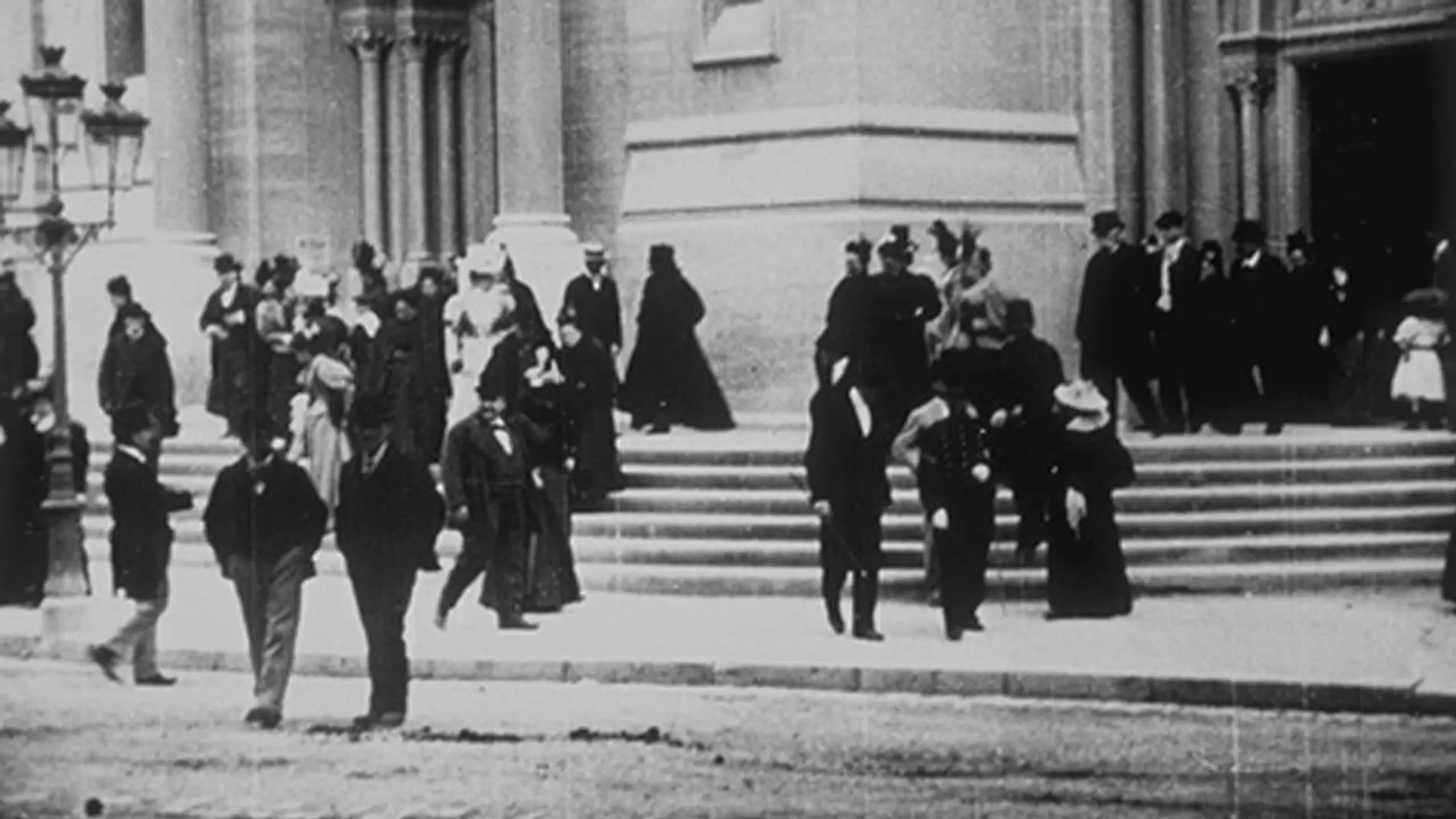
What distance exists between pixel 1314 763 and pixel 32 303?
17470mm

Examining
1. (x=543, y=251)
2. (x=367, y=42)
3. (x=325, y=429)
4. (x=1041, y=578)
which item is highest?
(x=367, y=42)

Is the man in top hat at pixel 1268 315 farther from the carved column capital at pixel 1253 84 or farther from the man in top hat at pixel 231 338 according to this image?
the man in top hat at pixel 231 338

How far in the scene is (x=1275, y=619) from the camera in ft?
61.1

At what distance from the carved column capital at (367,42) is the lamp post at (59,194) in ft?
38.3

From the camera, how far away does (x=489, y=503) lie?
62.3 feet

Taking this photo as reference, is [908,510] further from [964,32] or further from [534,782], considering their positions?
[534,782]

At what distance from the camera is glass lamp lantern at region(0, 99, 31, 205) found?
61.0 feet

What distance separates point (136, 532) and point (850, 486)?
426 centimetres

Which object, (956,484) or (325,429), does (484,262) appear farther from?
(956,484)

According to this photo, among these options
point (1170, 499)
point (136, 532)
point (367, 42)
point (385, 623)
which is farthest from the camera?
point (367, 42)

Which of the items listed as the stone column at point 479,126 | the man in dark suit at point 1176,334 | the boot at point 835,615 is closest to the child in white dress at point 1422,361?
the man in dark suit at point 1176,334

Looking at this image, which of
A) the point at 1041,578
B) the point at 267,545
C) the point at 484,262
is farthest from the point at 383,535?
the point at 484,262

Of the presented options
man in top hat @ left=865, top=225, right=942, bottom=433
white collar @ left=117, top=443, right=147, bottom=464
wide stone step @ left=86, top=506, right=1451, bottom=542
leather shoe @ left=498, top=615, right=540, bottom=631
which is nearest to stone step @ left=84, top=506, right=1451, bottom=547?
wide stone step @ left=86, top=506, right=1451, bottom=542

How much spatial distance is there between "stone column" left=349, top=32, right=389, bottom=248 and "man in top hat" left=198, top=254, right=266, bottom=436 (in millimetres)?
5403
